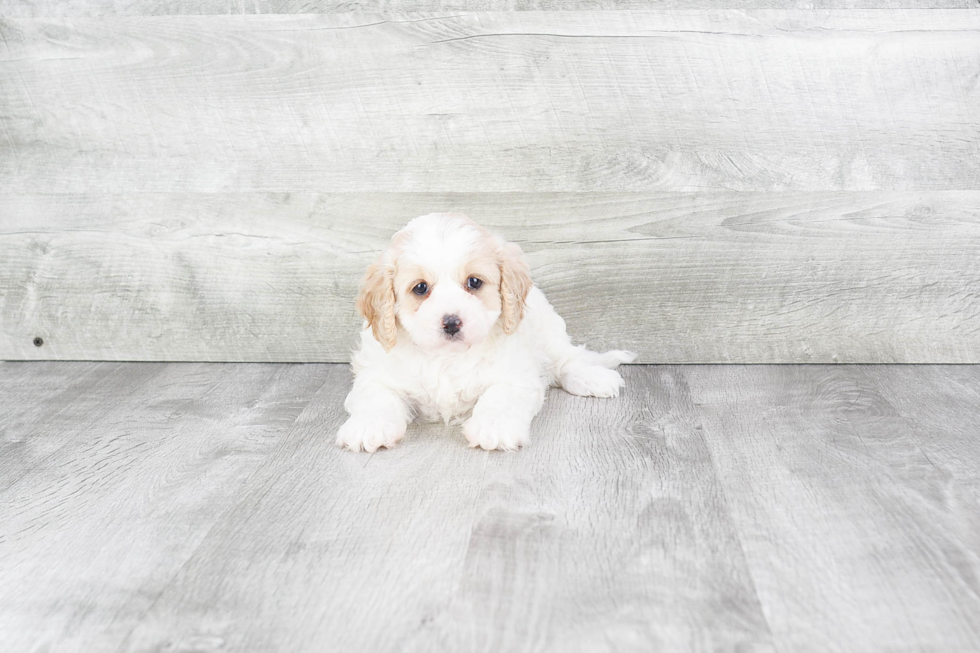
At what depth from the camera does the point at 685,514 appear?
168 centimetres

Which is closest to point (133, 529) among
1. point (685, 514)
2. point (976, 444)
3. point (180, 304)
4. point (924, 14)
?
point (685, 514)

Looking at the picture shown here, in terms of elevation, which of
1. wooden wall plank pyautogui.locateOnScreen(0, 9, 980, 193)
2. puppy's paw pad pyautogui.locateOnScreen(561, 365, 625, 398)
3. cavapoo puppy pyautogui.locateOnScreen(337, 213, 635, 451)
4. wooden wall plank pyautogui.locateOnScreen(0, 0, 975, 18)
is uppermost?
wooden wall plank pyautogui.locateOnScreen(0, 0, 975, 18)

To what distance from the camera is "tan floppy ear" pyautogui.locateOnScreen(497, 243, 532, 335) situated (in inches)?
83.3

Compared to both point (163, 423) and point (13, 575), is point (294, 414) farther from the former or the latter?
point (13, 575)

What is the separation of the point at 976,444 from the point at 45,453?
2.25m

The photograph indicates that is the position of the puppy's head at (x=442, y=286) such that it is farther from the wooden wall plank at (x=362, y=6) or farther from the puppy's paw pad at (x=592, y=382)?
the wooden wall plank at (x=362, y=6)

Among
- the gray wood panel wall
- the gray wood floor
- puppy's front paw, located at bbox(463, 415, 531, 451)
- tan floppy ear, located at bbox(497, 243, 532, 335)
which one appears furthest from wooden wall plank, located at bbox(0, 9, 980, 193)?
puppy's front paw, located at bbox(463, 415, 531, 451)

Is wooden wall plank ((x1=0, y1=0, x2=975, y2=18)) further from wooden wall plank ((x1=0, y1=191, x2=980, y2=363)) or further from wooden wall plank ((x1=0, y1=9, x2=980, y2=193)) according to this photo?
wooden wall plank ((x1=0, y1=191, x2=980, y2=363))

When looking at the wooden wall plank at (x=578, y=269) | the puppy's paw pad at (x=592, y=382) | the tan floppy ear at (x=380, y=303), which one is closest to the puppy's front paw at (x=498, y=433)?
the tan floppy ear at (x=380, y=303)

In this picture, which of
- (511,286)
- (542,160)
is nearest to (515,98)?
(542,160)

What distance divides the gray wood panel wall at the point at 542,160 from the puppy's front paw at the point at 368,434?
79 cm

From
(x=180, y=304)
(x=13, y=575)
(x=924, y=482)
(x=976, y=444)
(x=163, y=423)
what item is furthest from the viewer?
(x=180, y=304)

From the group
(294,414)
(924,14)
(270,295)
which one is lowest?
(294,414)

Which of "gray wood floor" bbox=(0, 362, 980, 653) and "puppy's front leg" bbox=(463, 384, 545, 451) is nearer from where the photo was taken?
"gray wood floor" bbox=(0, 362, 980, 653)
